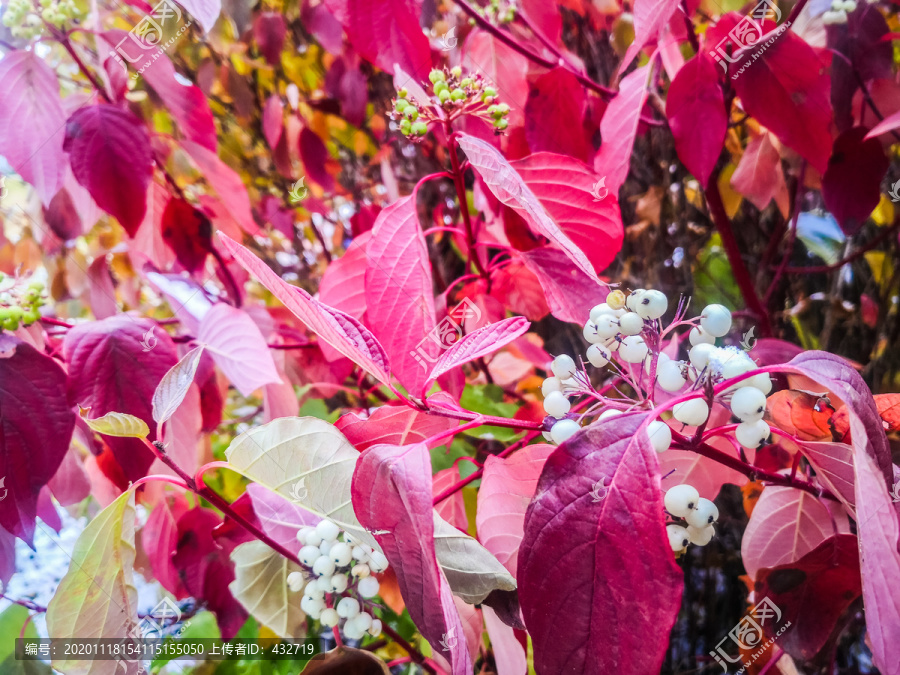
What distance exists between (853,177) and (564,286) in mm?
329

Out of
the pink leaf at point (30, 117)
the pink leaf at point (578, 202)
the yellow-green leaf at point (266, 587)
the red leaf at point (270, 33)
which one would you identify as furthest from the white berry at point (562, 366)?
the red leaf at point (270, 33)

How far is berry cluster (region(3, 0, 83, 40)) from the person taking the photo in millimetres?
448

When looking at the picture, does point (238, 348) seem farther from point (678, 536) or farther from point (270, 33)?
point (270, 33)

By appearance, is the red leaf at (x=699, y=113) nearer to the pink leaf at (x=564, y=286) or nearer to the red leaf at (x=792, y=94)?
the red leaf at (x=792, y=94)

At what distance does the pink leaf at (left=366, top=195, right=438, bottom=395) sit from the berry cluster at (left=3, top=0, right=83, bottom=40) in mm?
375

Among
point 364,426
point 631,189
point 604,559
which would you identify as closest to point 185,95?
point 364,426

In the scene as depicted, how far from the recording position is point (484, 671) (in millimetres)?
477

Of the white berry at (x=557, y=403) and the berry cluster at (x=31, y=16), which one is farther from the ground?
the berry cluster at (x=31, y=16)

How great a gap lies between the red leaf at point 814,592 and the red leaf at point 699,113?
262 mm

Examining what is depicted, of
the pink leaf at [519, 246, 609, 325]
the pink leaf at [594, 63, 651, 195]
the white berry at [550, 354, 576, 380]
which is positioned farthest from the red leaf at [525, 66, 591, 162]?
the white berry at [550, 354, 576, 380]

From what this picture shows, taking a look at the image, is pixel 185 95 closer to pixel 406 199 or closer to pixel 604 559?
pixel 406 199

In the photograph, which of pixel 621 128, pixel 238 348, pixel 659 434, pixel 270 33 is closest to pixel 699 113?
pixel 621 128

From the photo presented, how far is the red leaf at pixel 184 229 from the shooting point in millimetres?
549

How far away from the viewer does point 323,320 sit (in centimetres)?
23
